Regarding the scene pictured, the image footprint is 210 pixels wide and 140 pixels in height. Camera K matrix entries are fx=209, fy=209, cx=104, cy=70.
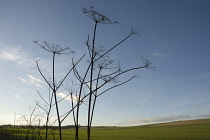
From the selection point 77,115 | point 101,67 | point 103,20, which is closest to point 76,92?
point 101,67

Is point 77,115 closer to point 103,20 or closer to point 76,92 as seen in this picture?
point 76,92

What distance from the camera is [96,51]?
270cm

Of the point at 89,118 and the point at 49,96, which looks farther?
the point at 49,96

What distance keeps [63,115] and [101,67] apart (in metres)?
0.86

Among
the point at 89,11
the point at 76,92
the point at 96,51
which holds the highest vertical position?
the point at 89,11

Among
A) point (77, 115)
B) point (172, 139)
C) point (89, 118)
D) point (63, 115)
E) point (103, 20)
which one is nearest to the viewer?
point (89, 118)

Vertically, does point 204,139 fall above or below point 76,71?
below

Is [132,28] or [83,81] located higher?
[132,28]

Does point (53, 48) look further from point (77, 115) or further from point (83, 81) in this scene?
point (77, 115)

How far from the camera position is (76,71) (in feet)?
7.96

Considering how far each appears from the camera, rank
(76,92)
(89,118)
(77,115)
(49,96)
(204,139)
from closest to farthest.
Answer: (89,118)
(77,115)
(76,92)
(49,96)
(204,139)

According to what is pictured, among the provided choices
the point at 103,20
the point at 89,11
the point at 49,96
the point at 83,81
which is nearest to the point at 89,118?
the point at 83,81

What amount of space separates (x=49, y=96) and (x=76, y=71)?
1.32 meters

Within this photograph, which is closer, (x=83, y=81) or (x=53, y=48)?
(x=83, y=81)
